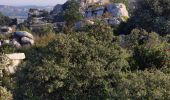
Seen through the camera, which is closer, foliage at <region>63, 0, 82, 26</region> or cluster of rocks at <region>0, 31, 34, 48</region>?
cluster of rocks at <region>0, 31, 34, 48</region>

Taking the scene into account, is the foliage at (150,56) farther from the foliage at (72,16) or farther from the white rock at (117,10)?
the foliage at (72,16)

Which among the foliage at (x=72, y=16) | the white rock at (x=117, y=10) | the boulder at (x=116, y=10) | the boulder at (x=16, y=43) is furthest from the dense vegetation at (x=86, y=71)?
the foliage at (x=72, y=16)

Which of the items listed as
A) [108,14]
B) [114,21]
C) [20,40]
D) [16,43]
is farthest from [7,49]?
[108,14]

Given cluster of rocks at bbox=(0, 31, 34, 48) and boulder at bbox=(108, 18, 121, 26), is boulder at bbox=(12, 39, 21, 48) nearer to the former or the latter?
cluster of rocks at bbox=(0, 31, 34, 48)

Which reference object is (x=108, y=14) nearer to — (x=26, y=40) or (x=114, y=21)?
(x=114, y=21)

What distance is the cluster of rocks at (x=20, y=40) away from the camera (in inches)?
1464

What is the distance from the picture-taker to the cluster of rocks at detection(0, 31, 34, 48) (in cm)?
3718

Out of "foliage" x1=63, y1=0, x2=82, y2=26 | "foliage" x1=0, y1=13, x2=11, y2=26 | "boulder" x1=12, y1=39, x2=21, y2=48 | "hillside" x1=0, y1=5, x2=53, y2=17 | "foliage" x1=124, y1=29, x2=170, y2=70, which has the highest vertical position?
"foliage" x1=124, y1=29, x2=170, y2=70

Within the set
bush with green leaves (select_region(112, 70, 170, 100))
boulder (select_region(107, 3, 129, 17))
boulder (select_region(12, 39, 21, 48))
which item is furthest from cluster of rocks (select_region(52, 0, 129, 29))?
bush with green leaves (select_region(112, 70, 170, 100))

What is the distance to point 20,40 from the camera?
3894 centimetres

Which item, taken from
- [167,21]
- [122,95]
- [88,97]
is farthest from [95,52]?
[167,21]

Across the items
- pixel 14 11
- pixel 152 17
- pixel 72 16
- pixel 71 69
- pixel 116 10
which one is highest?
pixel 152 17

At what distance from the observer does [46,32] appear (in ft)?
134

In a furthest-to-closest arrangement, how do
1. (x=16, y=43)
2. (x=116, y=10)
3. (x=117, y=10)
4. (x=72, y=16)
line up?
(x=72, y=16)
(x=116, y=10)
(x=117, y=10)
(x=16, y=43)
